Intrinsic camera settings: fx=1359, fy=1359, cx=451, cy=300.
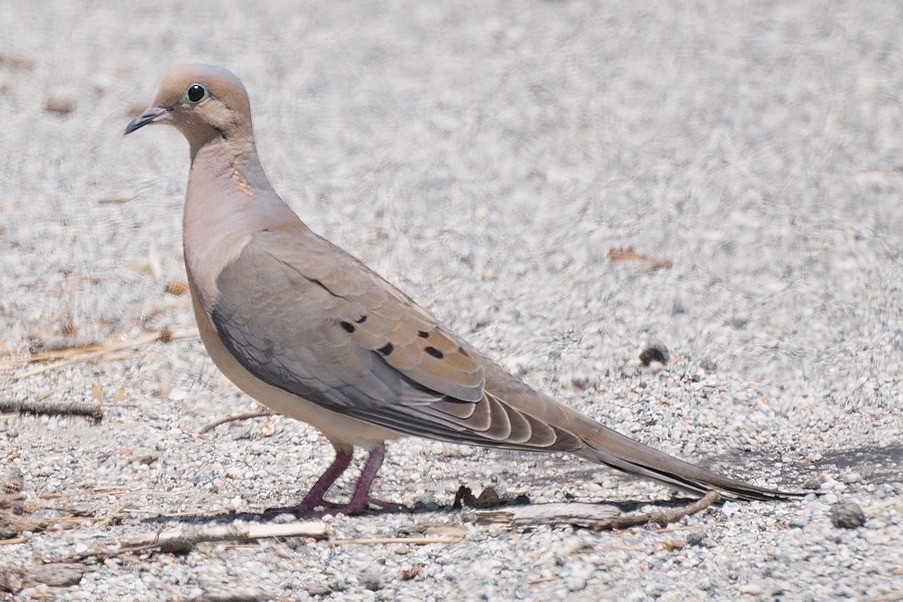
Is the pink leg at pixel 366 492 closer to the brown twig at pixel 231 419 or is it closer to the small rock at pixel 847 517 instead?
the brown twig at pixel 231 419

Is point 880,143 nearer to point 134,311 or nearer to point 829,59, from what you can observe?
point 829,59

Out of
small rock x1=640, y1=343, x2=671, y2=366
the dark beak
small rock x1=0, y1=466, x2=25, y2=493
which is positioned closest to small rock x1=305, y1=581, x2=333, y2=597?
small rock x1=0, y1=466, x2=25, y2=493

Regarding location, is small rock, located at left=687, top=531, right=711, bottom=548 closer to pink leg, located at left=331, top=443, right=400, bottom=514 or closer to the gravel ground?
the gravel ground

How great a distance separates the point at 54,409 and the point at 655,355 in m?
2.26

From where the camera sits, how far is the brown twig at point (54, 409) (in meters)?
4.96

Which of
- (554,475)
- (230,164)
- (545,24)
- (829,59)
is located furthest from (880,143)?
(230,164)

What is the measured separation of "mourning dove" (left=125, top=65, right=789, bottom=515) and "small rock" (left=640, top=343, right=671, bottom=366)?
1.15 m

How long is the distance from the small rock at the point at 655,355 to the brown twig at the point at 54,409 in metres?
2.06

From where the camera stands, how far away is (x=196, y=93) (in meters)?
4.39

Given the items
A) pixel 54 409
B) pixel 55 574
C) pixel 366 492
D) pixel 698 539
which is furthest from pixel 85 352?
pixel 698 539

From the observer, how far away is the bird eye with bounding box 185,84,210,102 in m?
4.38

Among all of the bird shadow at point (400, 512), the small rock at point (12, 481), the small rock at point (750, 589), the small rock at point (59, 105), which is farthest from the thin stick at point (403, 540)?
the small rock at point (59, 105)

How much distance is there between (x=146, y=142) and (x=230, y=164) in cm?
378

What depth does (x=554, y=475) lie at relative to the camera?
14.8ft
